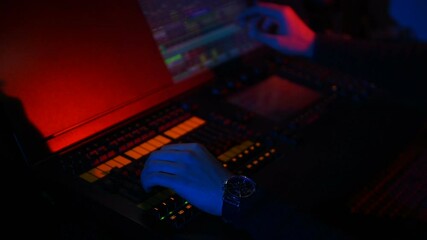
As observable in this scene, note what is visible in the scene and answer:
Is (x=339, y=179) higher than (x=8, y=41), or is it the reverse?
(x=8, y=41)

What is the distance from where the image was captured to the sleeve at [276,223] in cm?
66

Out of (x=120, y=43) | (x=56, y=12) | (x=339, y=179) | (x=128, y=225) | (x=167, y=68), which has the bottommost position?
(x=339, y=179)

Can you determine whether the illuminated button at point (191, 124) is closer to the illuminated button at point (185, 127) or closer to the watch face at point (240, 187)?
the illuminated button at point (185, 127)

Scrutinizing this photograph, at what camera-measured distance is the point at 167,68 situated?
3.33 feet

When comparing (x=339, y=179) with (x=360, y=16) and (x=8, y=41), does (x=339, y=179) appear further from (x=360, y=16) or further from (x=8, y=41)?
(x=360, y=16)

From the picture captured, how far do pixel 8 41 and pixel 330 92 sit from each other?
2.47ft

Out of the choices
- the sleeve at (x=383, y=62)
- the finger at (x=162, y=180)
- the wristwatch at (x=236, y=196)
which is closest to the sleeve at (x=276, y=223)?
the wristwatch at (x=236, y=196)

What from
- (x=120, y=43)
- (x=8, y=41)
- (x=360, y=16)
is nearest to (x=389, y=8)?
(x=360, y=16)

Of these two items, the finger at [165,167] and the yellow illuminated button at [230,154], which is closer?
the finger at [165,167]

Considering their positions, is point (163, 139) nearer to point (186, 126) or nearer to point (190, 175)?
point (186, 126)

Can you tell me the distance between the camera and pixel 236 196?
0.66 metres

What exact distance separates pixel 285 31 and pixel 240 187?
63 centimetres

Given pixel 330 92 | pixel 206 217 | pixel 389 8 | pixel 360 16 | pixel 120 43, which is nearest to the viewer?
pixel 206 217

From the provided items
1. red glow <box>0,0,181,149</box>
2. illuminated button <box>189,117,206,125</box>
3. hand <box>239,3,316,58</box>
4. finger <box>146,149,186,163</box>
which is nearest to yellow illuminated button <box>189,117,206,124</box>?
illuminated button <box>189,117,206,125</box>
